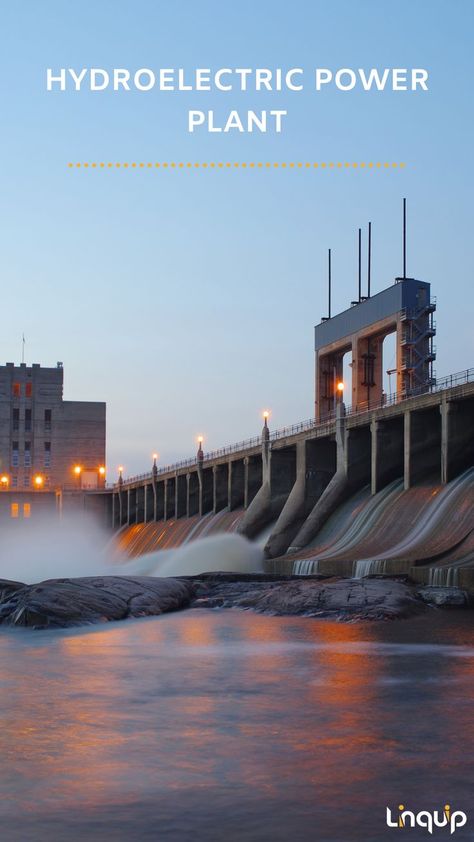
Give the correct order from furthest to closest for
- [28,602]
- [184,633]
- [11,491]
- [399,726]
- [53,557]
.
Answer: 1. [11,491]
2. [53,557]
3. [28,602]
4. [184,633]
5. [399,726]

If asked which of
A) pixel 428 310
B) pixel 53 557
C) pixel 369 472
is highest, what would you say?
pixel 428 310

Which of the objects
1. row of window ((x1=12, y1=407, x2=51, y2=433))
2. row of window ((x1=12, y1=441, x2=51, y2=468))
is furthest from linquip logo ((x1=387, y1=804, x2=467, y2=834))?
row of window ((x1=12, y1=407, x2=51, y2=433))

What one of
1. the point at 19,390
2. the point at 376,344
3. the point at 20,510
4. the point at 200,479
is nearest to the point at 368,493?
the point at 376,344

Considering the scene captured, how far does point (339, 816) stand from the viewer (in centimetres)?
905

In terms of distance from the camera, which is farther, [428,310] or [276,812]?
[428,310]

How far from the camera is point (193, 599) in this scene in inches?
1353

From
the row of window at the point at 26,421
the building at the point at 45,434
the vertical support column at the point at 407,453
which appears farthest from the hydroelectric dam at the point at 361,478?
the row of window at the point at 26,421

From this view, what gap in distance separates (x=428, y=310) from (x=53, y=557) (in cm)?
4871

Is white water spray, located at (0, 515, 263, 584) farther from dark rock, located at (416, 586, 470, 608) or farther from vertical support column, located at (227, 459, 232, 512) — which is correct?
dark rock, located at (416, 586, 470, 608)

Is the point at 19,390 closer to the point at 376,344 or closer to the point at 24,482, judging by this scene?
the point at 24,482

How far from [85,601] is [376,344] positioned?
48.8 meters

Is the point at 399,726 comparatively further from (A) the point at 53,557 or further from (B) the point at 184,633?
(A) the point at 53,557

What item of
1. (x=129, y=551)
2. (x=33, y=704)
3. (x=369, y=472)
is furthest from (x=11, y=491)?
(x=33, y=704)

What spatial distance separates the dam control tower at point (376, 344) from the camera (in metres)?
65.4
